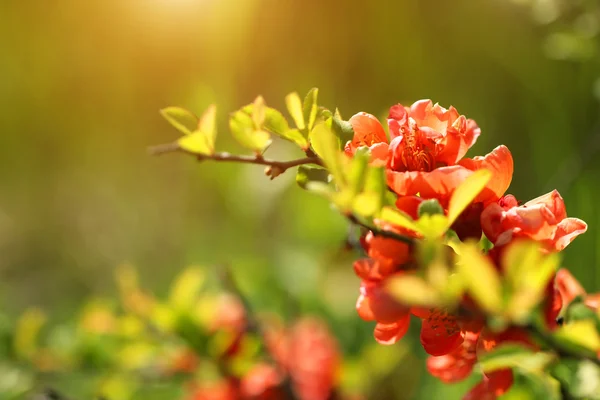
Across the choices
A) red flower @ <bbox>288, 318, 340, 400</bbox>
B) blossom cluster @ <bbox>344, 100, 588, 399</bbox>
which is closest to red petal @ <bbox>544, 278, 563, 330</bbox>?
blossom cluster @ <bbox>344, 100, 588, 399</bbox>

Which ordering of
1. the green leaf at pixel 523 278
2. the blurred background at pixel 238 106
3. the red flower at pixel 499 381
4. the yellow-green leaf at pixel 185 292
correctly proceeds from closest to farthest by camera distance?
1. the green leaf at pixel 523 278
2. the red flower at pixel 499 381
3. the yellow-green leaf at pixel 185 292
4. the blurred background at pixel 238 106

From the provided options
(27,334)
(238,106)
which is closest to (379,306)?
(27,334)

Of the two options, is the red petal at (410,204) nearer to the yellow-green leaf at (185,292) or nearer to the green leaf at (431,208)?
the green leaf at (431,208)

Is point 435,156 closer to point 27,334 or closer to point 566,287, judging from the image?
point 566,287

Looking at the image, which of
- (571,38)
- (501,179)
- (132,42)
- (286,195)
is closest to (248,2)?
(132,42)

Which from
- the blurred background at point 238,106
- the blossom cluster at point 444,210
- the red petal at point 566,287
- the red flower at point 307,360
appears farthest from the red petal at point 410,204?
the red flower at point 307,360

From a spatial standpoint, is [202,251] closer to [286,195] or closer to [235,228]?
[235,228]
